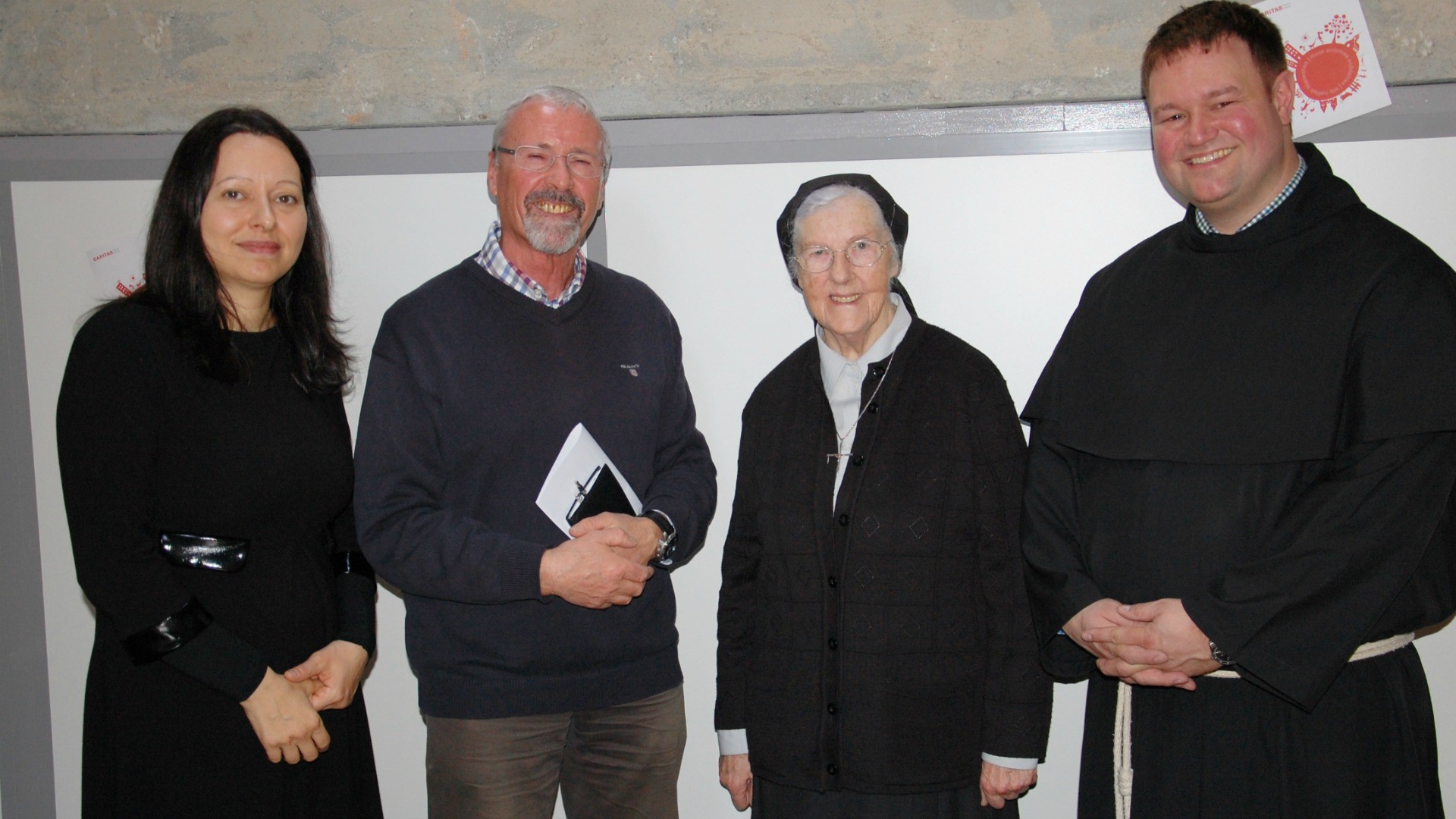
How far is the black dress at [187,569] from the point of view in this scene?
197 cm

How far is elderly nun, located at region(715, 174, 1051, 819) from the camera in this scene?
88.0 inches

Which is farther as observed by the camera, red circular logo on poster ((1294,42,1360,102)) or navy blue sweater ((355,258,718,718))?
red circular logo on poster ((1294,42,1360,102))

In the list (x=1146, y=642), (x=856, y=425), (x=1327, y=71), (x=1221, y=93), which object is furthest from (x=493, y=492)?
(x=1327, y=71)

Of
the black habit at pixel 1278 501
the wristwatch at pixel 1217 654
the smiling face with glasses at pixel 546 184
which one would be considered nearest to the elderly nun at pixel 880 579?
the black habit at pixel 1278 501

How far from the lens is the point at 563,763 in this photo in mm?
2598

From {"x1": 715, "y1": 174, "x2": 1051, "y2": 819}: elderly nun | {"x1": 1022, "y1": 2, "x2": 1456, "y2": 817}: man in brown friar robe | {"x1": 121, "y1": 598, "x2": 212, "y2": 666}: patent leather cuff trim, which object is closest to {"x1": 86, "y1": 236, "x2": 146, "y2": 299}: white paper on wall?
{"x1": 121, "y1": 598, "x2": 212, "y2": 666}: patent leather cuff trim

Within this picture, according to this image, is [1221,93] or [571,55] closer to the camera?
[1221,93]

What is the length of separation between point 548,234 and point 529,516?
0.67 m

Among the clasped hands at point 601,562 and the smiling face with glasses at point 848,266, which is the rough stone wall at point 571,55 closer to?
the smiling face with glasses at point 848,266

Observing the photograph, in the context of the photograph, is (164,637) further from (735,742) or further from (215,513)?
(735,742)

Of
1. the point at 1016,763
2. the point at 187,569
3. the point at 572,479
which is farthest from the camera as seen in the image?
the point at 572,479

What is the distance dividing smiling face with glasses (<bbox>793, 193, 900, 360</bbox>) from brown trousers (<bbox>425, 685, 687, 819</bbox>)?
1008 mm

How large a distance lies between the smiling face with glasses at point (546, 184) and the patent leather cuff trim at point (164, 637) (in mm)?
1084

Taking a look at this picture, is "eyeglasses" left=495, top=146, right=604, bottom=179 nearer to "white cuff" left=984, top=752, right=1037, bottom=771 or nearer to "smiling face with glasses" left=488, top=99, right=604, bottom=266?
"smiling face with glasses" left=488, top=99, right=604, bottom=266
